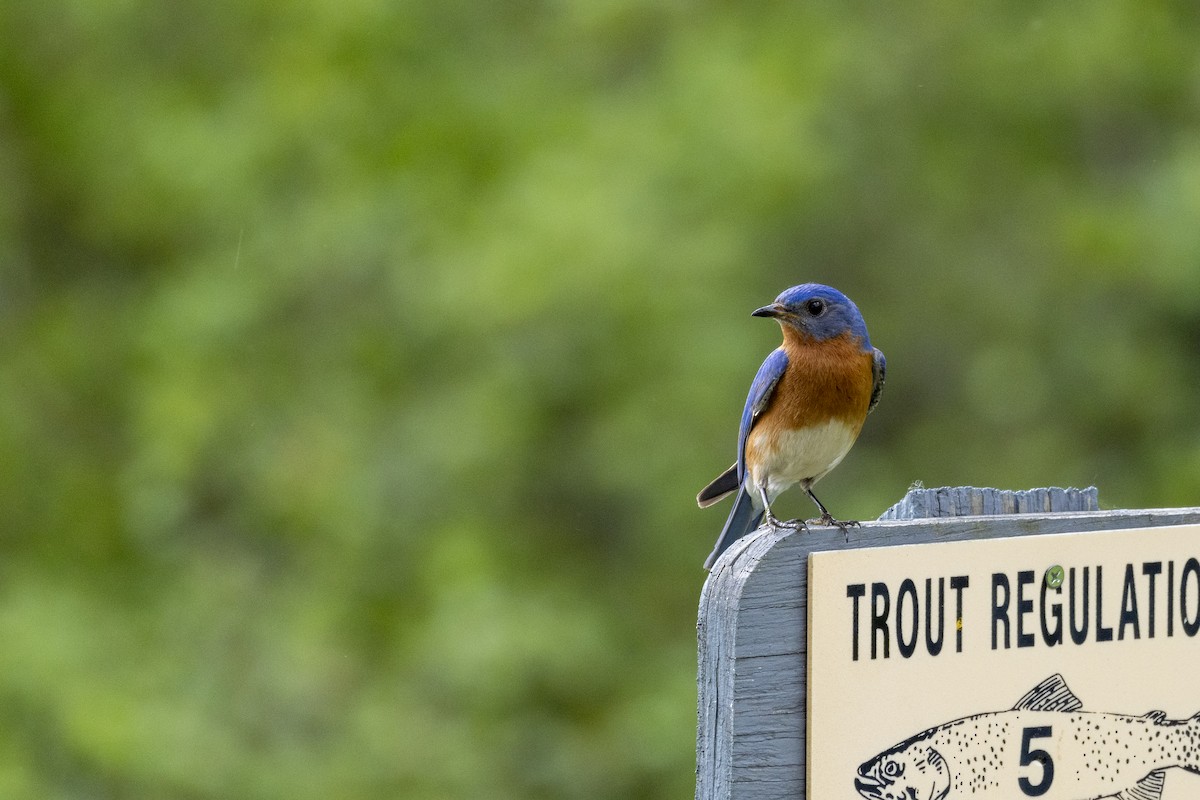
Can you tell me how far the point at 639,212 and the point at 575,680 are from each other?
224 centimetres

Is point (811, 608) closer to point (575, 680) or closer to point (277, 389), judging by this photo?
point (575, 680)

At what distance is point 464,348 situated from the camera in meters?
6.81

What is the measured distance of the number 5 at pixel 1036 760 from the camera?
1.94 metres

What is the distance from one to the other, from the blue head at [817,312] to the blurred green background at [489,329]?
3293 millimetres

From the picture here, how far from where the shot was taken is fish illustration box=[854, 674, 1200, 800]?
6.02 ft

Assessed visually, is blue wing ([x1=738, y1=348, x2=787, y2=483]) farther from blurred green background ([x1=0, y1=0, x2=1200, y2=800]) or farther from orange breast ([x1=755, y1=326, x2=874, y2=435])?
blurred green background ([x1=0, y1=0, x2=1200, y2=800])

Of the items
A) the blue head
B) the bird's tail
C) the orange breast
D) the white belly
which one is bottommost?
the bird's tail

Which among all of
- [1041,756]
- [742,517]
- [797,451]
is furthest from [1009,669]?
[742,517]

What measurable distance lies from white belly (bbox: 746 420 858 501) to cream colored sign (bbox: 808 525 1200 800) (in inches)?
30.0

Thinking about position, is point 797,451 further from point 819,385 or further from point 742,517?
point 742,517

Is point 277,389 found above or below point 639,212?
below

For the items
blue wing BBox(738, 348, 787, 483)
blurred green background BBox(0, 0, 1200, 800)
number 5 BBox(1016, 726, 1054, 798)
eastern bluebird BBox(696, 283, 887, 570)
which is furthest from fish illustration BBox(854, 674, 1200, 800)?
blurred green background BBox(0, 0, 1200, 800)

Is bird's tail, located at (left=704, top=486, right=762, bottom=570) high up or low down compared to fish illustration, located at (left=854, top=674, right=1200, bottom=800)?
up

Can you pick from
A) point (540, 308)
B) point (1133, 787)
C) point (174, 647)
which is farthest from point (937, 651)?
point (174, 647)
